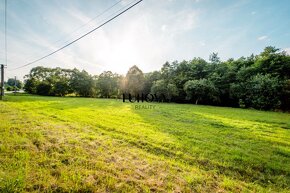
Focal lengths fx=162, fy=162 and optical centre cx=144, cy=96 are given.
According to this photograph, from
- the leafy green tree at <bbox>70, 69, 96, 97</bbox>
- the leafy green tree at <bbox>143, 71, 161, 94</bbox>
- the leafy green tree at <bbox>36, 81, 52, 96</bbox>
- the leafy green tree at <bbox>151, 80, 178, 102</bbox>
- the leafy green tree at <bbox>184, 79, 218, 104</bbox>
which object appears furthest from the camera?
the leafy green tree at <bbox>70, 69, 96, 97</bbox>

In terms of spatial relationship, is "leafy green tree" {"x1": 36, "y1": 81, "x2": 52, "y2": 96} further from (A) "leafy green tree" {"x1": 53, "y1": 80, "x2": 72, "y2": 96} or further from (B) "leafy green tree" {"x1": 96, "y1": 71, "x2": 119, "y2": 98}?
(B) "leafy green tree" {"x1": 96, "y1": 71, "x2": 119, "y2": 98}

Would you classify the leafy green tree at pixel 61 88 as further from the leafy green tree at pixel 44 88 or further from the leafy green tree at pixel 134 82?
the leafy green tree at pixel 134 82

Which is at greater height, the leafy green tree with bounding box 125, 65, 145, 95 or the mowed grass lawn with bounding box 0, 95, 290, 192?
the leafy green tree with bounding box 125, 65, 145, 95

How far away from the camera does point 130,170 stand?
4.20 meters

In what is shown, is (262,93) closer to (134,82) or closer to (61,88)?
(134,82)

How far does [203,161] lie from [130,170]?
7.78ft

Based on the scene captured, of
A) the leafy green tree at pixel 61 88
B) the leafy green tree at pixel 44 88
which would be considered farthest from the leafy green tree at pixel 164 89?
the leafy green tree at pixel 44 88

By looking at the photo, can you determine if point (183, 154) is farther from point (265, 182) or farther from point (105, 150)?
point (105, 150)

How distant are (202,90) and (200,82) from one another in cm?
181

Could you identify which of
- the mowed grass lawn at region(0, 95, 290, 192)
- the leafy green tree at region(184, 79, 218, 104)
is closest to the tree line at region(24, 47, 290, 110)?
the leafy green tree at region(184, 79, 218, 104)

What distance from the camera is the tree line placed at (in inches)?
1176

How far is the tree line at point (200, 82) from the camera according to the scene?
2986cm

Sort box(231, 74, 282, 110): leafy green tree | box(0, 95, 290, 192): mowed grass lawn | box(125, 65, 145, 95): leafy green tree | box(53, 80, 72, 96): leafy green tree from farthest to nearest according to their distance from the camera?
box(53, 80, 72, 96): leafy green tree, box(125, 65, 145, 95): leafy green tree, box(231, 74, 282, 110): leafy green tree, box(0, 95, 290, 192): mowed grass lawn

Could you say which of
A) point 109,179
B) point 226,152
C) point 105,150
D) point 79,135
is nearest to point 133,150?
point 105,150
